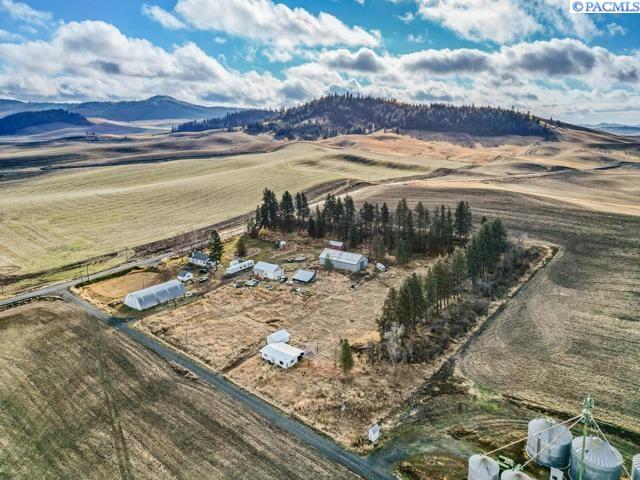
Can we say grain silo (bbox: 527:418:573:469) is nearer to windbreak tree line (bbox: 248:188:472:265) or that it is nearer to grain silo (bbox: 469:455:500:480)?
grain silo (bbox: 469:455:500:480)

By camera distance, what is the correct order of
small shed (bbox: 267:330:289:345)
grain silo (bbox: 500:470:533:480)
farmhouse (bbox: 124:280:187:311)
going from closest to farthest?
grain silo (bbox: 500:470:533:480) < small shed (bbox: 267:330:289:345) < farmhouse (bbox: 124:280:187:311)

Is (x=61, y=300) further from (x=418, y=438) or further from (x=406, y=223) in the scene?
(x=406, y=223)

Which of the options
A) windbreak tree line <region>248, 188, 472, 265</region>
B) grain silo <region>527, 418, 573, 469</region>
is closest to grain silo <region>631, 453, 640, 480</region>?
grain silo <region>527, 418, 573, 469</region>

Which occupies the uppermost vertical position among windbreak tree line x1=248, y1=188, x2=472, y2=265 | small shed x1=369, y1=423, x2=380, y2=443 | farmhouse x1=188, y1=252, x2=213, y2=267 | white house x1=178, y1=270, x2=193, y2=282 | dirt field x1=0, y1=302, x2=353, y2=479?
windbreak tree line x1=248, y1=188, x2=472, y2=265

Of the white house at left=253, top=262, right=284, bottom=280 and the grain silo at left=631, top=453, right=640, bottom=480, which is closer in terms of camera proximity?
the grain silo at left=631, top=453, right=640, bottom=480

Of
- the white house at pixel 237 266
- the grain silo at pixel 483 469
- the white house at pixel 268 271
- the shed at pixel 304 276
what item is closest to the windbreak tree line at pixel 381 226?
the shed at pixel 304 276

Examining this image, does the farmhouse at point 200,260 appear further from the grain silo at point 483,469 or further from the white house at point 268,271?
the grain silo at point 483,469
